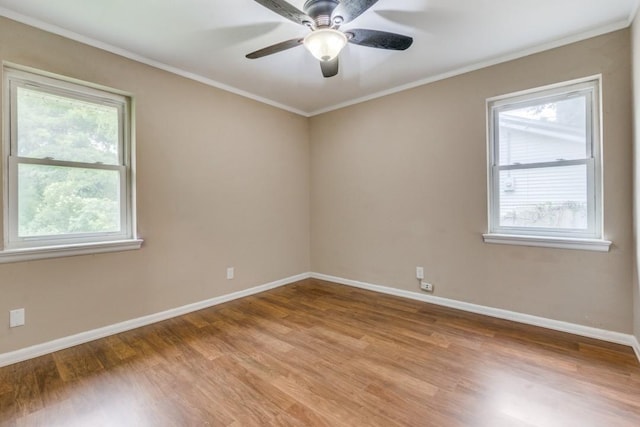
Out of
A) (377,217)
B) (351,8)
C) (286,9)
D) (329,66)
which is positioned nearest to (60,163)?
(286,9)

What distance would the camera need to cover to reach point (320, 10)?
5.90 ft

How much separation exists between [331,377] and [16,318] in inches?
91.2

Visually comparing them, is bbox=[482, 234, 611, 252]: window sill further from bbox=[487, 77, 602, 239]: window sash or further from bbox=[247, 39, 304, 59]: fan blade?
bbox=[247, 39, 304, 59]: fan blade

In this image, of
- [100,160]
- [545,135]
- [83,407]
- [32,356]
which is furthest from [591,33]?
[32,356]

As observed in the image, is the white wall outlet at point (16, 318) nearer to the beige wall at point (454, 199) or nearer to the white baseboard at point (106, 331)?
the white baseboard at point (106, 331)

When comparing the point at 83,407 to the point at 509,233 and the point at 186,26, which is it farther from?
the point at 509,233

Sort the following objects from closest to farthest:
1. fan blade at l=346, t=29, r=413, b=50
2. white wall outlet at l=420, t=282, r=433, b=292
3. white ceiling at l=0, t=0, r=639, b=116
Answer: fan blade at l=346, t=29, r=413, b=50 < white ceiling at l=0, t=0, r=639, b=116 < white wall outlet at l=420, t=282, r=433, b=292

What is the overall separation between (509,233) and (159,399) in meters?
3.15

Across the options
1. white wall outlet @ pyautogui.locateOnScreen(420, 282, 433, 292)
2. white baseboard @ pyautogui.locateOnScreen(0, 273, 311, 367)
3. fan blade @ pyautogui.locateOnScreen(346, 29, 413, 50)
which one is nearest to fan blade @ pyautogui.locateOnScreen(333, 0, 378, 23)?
fan blade @ pyautogui.locateOnScreen(346, 29, 413, 50)

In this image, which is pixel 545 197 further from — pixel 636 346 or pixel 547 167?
pixel 636 346

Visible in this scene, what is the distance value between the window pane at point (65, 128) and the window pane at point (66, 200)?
0.43 feet

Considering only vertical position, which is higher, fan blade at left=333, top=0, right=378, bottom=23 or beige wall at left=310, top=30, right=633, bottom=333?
fan blade at left=333, top=0, right=378, bottom=23

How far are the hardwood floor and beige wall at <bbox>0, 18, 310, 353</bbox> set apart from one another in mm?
356

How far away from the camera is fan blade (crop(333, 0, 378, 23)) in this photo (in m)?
1.66
